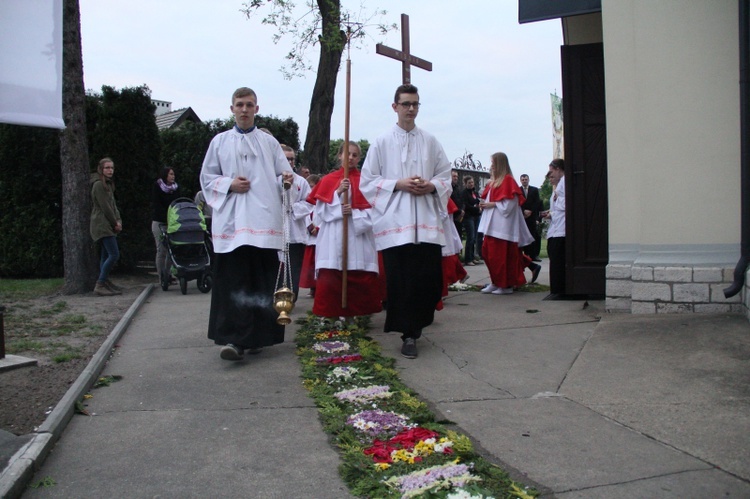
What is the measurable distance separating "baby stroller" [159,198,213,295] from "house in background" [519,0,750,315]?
234 inches

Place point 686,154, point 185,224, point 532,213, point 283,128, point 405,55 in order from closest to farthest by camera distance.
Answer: point 686,154, point 185,224, point 532,213, point 405,55, point 283,128

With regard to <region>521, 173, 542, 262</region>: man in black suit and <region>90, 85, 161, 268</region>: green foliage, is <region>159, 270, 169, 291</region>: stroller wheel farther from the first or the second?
<region>521, 173, 542, 262</region>: man in black suit

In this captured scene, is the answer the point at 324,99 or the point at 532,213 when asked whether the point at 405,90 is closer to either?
the point at 532,213

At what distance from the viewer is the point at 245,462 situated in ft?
12.8

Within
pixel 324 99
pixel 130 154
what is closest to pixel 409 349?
pixel 130 154

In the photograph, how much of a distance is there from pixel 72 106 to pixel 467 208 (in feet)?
27.2

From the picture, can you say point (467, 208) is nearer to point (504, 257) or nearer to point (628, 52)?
point (504, 257)

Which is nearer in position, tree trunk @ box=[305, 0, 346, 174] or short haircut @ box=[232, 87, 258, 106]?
short haircut @ box=[232, 87, 258, 106]

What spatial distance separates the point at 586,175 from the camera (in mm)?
8773

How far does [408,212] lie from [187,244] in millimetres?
5436

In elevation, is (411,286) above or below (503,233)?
below

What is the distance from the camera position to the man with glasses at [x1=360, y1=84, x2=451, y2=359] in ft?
20.9

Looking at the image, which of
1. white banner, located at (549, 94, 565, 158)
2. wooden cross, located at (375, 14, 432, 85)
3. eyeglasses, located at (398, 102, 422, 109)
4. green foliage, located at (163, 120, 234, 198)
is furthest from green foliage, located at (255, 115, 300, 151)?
white banner, located at (549, 94, 565, 158)

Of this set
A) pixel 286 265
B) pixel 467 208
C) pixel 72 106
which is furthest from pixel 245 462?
pixel 467 208
